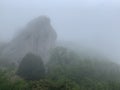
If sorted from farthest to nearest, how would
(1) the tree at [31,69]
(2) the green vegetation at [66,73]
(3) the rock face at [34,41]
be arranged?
1. (3) the rock face at [34,41]
2. (1) the tree at [31,69]
3. (2) the green vegetation at [66,73]

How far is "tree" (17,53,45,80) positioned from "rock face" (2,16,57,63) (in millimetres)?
22597

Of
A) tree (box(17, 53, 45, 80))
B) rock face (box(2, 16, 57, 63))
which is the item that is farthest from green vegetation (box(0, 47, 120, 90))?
rock face (box(2, 16, 57, 63))

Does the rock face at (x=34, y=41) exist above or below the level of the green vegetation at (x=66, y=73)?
above

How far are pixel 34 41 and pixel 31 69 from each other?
29.1m

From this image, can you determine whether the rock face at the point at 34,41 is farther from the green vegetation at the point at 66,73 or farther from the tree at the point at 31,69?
the tree at the point at 31,69

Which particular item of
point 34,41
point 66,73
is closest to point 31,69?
point 66,73

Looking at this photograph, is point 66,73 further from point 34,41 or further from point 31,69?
point 34,41

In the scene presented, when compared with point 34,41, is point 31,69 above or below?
below

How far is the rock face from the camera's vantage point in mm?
83125

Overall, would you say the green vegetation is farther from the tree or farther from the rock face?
the rock face

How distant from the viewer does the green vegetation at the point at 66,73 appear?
46500 millimetres

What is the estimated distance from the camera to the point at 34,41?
8562 cm

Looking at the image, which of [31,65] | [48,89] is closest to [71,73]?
[31,65]

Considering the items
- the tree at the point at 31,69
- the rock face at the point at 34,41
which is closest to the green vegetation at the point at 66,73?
the tree at the point at 31,69
